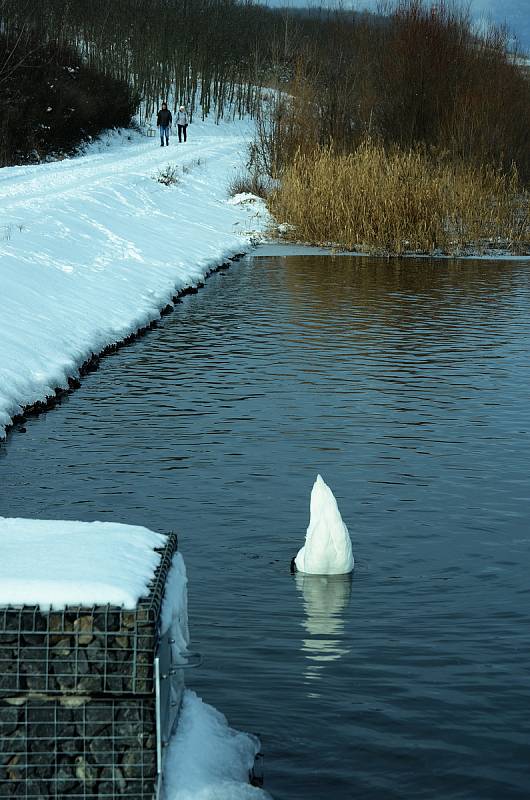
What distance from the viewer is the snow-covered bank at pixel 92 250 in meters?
13.4

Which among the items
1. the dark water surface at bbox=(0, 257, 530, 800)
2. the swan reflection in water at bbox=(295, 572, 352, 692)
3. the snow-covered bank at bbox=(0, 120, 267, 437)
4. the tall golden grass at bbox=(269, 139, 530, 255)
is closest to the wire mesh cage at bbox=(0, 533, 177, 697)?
the dark water surface at bbox=(0, 257, 530, 800)

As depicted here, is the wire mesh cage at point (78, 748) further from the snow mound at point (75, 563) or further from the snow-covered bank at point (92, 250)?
the snow-covered bank at point (92, 250)

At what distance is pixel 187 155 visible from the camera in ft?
141

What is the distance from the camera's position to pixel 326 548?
23.0ft

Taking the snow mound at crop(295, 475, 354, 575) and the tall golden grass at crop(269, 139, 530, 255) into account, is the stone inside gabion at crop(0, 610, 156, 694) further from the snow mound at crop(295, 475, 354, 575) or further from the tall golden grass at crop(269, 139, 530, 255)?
the tall golden grass at crop(269, 139, 530, 255)

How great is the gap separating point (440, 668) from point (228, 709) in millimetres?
1051

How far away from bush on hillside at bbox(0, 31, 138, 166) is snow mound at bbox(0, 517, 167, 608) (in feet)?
110

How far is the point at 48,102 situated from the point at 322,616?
1594 inches

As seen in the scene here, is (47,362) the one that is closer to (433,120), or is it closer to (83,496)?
(83,496)

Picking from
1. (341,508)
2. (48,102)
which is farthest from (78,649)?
(48,102)

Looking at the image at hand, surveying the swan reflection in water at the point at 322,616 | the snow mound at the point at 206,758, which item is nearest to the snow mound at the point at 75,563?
the snow mound at the point at 206,758

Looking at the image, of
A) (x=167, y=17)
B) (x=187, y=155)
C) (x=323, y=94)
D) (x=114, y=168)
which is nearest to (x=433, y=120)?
(x=323, y=94)

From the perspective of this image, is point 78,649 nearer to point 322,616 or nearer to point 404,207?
point 322,616

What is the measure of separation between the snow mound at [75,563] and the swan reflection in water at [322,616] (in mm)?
1409
